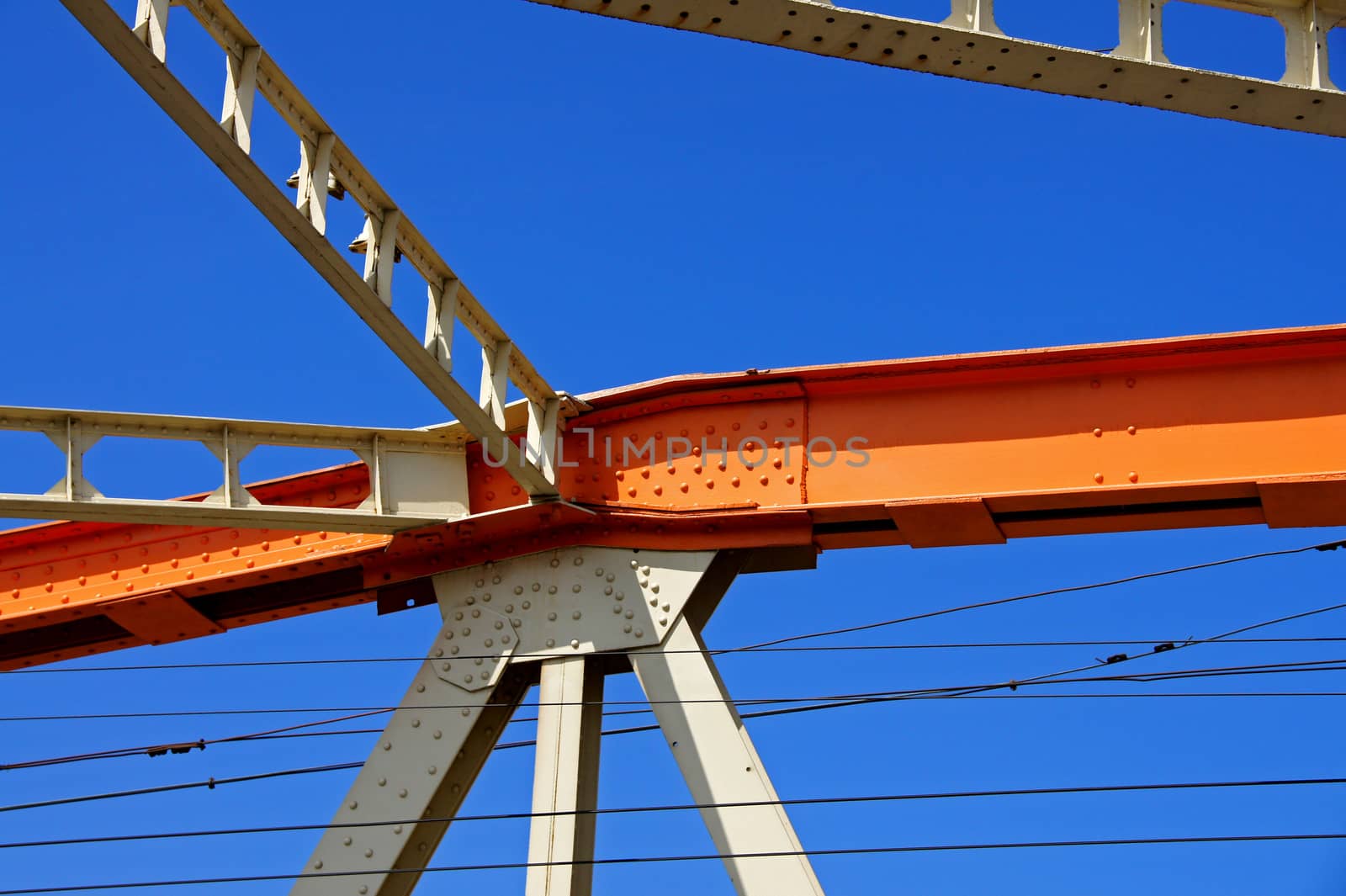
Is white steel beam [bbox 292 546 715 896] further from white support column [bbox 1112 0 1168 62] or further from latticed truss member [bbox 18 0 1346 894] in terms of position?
white support column [bbox 1112 0 1168 62]

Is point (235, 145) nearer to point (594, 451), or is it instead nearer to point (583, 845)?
point (594, 451)

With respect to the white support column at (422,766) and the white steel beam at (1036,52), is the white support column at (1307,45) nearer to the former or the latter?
the white steel beam at (1036,52)

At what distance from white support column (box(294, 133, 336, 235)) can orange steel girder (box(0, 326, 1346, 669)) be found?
220 cm

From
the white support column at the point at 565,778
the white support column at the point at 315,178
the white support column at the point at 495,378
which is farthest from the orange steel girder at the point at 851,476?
the white support column at the point at 315,178

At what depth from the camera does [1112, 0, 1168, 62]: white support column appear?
657 cm

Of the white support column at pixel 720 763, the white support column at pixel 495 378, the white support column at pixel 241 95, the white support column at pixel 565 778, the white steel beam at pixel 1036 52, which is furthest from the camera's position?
the white support column at pixel 495 378

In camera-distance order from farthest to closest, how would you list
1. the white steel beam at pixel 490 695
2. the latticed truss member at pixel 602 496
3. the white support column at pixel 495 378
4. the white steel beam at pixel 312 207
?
the white support column at pixel 495 378 → the white steel beam at pixel 490 695 → the latticed truss member at pixel 602 496 → the white steel beam at pixel 312 207

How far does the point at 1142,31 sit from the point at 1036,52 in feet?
1.37

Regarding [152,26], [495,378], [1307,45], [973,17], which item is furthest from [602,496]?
[1307,45]

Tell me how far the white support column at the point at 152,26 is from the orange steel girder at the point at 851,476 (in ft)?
11.3

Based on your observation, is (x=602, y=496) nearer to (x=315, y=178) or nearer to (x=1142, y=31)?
(x=315, y=178)

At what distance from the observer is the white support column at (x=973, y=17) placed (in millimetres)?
6524

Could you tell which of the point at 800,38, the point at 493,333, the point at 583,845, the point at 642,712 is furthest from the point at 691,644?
the point at 800,38

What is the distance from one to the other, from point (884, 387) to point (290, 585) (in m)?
3.90
